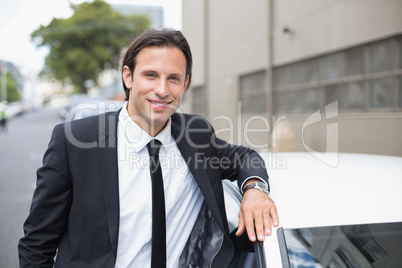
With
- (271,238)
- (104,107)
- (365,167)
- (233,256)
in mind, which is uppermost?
(104,107)

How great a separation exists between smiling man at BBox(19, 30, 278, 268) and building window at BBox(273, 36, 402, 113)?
7.29 meters

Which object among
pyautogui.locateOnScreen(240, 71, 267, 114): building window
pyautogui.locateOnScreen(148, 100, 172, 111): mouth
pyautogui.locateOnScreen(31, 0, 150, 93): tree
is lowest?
pyautogui.locateOnScreen(148, 100, 172, 111): mouth

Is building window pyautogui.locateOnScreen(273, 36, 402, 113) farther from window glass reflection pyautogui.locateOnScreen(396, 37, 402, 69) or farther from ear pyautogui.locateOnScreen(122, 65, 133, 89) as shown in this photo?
ear pyautogui.locateOnScreen(122, 65, 133, 89)

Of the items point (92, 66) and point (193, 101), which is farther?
point (92, 66)

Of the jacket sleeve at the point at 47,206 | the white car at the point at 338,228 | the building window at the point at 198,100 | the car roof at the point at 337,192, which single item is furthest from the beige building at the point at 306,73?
Answer: the jacket sleeve at the point at 47,206

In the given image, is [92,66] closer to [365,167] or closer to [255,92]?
[255,92]

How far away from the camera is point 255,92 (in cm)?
1421

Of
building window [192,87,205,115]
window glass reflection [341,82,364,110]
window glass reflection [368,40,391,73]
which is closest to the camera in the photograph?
window glass reflection [368,40,391,73]

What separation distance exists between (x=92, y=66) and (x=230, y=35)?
24424 millimetres

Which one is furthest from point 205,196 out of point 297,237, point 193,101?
point 193,101

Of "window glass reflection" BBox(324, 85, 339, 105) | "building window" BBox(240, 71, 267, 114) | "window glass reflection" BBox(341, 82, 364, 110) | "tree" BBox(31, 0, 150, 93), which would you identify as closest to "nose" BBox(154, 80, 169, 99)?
"window glass reflection" BBox(341, 82, 364, 110)

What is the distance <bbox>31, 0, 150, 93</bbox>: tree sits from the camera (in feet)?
122

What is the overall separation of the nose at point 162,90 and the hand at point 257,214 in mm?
594

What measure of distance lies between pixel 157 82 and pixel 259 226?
0.78 metres
